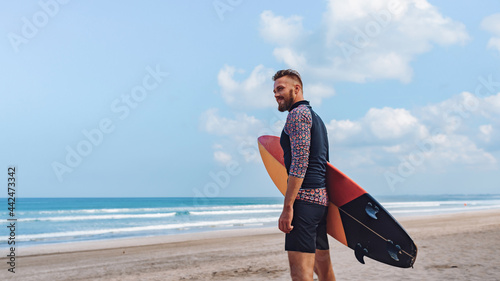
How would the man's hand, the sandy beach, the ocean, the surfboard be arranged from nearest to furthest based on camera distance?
1. the man's hand
2. the surfboard
3. the sandy beach
4. the ocean

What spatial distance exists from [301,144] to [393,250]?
3.67 ft

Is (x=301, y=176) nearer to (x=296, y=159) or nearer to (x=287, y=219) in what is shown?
(x=296, y=159)

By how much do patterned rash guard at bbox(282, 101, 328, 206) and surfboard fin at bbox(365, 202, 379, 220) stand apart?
54 centimetres

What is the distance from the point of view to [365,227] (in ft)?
9.82

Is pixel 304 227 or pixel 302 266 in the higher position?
pixel 304 227

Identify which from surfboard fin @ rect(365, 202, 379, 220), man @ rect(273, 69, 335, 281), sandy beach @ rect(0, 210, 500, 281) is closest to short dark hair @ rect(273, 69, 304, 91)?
man @ rect(273, 69, 335, 281)

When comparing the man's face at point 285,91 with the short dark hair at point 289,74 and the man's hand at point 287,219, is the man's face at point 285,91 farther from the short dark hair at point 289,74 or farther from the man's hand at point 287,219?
the man's hand at point 287,219

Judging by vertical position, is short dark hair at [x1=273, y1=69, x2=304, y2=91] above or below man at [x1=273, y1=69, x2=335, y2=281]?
above

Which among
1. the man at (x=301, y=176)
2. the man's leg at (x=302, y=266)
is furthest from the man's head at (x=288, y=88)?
the man's leg at (x=302, y=266)

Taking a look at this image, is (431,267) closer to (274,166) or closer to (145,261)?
(274,166)

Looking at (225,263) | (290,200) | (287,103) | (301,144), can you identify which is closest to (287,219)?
(290,200)

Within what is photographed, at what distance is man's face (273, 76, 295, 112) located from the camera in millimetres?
2695

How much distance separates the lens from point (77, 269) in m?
7.12

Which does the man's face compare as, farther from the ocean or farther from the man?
the ocean
